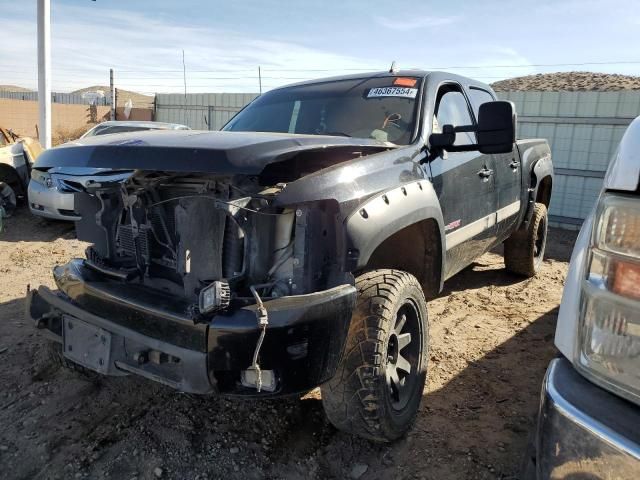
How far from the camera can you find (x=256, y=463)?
253 cm

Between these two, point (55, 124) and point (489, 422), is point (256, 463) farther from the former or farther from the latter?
point (55, 124)

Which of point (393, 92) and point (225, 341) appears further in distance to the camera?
point (393, 92)

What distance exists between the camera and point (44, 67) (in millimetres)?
11805

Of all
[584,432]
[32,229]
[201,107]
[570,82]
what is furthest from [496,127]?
[570,82]

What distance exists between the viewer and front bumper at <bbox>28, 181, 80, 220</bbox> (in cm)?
711

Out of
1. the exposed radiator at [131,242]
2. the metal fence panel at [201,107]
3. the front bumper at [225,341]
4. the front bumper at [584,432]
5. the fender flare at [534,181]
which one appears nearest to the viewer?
the front bumper at [584,432]

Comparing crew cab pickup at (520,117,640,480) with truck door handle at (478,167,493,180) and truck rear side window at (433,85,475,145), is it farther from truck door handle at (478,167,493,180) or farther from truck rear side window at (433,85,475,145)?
truck door handle at (478,167,493,180)

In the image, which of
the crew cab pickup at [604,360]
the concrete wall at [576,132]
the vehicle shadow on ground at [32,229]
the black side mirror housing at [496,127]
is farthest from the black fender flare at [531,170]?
the vehicle shadow on ground at [32,229]

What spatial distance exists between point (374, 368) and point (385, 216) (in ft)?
2.29

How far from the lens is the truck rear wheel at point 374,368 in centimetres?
238

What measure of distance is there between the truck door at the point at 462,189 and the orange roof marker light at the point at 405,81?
0.21 m

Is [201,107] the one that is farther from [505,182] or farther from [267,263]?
[267,263]

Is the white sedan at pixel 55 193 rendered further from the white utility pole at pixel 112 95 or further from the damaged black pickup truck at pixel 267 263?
the white utility pole at pixel 112 95

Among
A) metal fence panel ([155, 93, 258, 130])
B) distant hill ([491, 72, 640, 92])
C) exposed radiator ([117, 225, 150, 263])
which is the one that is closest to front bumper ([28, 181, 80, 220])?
exposed radiator ([117, 225, 150, 263])
